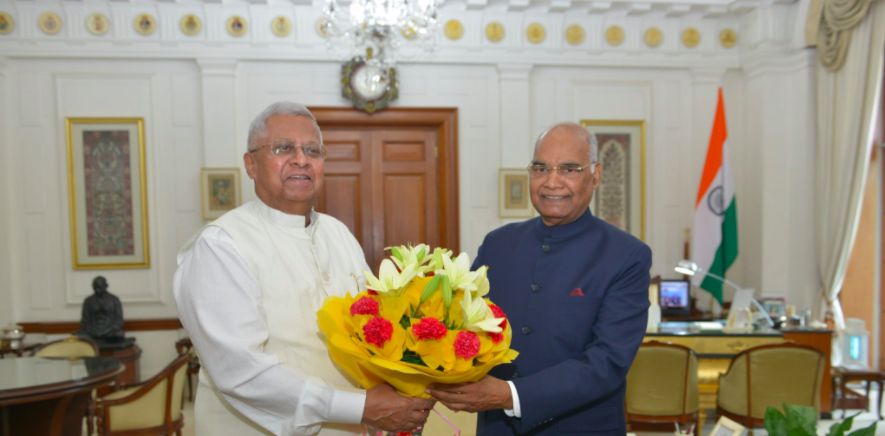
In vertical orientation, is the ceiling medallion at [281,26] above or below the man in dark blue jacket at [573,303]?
above

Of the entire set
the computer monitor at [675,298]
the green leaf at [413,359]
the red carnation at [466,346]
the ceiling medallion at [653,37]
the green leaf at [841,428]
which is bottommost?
the computer monitor at [675,298]

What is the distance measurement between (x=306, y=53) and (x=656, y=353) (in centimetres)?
427

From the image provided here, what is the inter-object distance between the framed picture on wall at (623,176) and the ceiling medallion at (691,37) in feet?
3.31

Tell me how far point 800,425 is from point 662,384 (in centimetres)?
278

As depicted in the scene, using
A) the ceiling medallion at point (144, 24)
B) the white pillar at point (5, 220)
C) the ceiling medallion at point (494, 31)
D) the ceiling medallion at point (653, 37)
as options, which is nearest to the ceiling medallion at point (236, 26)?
the ceiling medallion at point (144, 24)

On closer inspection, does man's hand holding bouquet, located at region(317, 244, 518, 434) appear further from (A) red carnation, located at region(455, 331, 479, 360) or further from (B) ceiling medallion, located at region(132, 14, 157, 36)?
(B) ceiling medallion, located at region(132, 14, 157, 36)

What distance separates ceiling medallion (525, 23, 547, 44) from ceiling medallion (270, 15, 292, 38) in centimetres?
244

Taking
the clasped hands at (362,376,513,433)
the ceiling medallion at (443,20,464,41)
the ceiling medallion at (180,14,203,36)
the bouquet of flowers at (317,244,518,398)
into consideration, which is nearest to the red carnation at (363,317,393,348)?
the bouquet of flowers at (317,244,518,398)

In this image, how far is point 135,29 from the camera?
5.81 m

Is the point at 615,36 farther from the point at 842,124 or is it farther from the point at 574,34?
the point at 842,124

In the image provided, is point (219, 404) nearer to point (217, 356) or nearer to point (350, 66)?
point (217, 356)

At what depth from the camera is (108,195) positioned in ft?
19.5

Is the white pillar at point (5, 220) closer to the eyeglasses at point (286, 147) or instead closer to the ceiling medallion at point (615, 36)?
the eyeglasses at point (286, 147)

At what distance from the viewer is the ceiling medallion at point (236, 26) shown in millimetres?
5883
